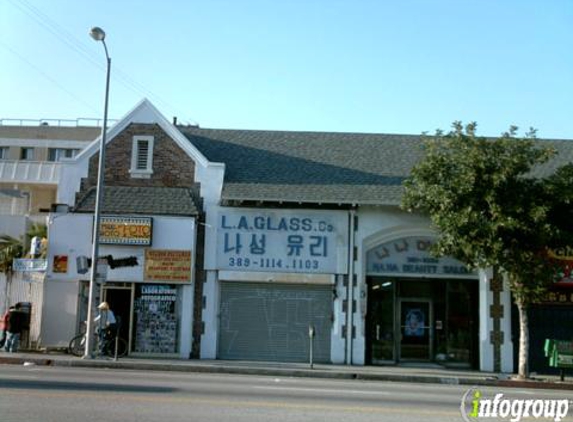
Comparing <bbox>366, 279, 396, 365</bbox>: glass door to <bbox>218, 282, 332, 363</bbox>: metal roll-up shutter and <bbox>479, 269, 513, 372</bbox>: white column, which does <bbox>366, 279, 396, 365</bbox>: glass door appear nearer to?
<bbox>218, 282, 332, 363</bbox>: metal roll-up shutter

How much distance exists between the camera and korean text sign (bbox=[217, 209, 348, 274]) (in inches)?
900

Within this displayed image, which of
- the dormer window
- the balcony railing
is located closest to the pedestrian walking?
the dormer window

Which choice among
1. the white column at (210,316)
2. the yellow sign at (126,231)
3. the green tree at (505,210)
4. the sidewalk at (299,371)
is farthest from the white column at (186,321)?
the green tree at (505,210)

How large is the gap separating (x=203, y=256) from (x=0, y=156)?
3244cm

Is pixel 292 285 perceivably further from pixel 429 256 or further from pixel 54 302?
pixel 54 302

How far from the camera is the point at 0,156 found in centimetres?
4969

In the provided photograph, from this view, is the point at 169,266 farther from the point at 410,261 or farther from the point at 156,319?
the point at 410,261

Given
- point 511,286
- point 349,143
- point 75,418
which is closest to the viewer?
point 75,418

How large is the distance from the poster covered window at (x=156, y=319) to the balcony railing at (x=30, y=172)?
68.1 feet

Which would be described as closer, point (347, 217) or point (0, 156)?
point (347, 217)

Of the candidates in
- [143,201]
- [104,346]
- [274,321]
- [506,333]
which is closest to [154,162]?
[143,201]

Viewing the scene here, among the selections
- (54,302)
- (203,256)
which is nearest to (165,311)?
(203,256)

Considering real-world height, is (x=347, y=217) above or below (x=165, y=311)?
above

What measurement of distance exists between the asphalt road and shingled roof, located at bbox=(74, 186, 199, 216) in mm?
8091
